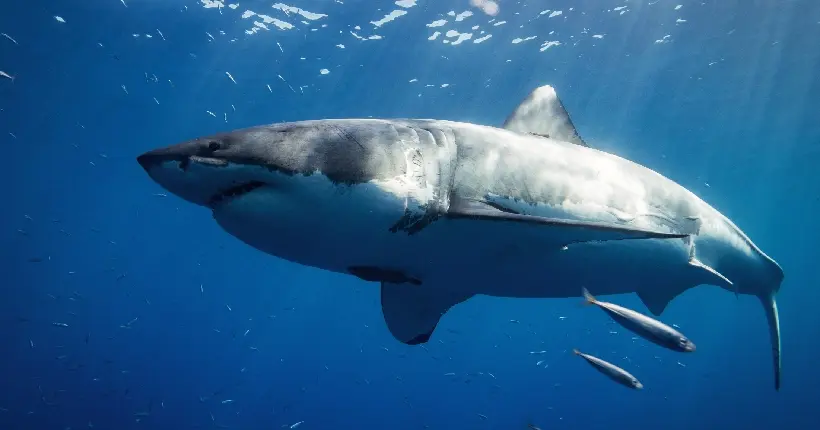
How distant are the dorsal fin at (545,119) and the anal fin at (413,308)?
1.69m

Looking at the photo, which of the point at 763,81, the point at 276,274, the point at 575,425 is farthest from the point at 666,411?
the point at 276,274

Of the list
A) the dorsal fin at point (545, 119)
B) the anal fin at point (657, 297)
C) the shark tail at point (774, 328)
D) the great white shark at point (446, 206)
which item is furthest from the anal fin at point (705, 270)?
the shark tail at point (774, 328)

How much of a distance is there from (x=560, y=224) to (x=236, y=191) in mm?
1751

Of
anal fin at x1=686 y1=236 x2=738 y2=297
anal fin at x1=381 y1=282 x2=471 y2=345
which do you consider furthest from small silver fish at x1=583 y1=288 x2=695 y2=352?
anal fin at x1=381 y1=282 x2=471 y2=345

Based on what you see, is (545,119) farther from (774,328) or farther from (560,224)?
(774,328)

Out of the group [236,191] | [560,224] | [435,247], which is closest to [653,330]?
[560,224]

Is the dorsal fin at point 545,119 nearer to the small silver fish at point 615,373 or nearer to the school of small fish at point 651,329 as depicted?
the school of small fish at point 651,329

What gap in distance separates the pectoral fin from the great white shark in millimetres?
10

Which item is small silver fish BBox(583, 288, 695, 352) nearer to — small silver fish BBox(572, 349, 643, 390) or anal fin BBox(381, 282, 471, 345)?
small silver fish BBox(572, 349, 643, 390)

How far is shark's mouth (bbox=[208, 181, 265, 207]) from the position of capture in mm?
2404

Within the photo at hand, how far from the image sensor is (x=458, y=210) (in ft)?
9.27

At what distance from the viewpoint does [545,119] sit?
452cm

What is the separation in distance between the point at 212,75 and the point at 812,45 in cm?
2649

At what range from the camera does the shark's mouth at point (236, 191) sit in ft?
7.89
